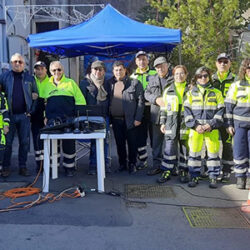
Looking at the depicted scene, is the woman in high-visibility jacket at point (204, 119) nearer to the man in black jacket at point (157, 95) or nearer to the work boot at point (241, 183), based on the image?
the work boot at point (241, 183)

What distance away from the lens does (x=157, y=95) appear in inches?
229

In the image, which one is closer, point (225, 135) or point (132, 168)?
point (225, 135)

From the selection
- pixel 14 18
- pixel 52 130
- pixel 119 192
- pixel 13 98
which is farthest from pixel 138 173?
pixel 14 18

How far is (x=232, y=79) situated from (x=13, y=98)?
366 cm

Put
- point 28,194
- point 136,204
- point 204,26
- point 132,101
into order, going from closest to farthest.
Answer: point 136,204 → point 28,194 → point 132,101 → point 204,26

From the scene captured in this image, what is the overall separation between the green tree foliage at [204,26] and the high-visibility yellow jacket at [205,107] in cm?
465

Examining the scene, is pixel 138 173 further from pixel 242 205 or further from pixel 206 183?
pixel 242 205

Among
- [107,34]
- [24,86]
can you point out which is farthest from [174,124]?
[24,86]

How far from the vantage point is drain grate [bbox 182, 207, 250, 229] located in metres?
4.00

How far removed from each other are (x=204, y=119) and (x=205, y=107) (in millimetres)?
185

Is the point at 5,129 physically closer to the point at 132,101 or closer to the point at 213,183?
the point at 132,101

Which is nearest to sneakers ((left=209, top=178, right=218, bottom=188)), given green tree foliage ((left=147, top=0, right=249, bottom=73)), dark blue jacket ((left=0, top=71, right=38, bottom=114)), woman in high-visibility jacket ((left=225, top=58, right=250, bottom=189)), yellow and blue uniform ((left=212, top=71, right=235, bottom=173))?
woman in high-visibility jacket ((left=225, top=58, right=250, bottom=189))

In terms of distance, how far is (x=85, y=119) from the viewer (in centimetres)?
523

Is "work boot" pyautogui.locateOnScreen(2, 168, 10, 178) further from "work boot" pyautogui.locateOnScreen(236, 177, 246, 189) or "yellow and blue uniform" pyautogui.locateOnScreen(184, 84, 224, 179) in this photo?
"work boot" pyautogui.locateOnScreen(236, 177, 246, 189)
